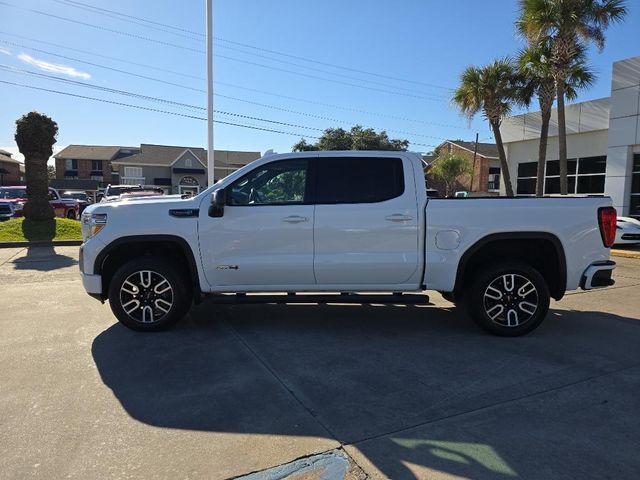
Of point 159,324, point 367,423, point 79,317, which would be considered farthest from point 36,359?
point 367,423

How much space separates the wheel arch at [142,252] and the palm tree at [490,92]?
17581 mm

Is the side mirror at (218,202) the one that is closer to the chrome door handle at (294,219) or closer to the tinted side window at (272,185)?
the tinted side window at (272,185)

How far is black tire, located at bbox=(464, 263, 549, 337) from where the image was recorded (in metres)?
5.42

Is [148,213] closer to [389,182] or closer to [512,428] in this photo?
[389,182]

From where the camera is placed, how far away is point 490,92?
20078mm

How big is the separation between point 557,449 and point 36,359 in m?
4.46

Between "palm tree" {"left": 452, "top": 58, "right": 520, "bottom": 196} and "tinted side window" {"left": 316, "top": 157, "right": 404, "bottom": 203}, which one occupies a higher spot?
"palm tree" {"left": 452, "top": 58, "right": 520, "bottom": 196}

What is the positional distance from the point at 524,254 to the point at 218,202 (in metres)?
3.48

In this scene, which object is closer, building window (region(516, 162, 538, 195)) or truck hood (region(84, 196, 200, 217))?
truck hood (region(84, 196, 200, 217))

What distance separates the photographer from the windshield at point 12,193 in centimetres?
2091

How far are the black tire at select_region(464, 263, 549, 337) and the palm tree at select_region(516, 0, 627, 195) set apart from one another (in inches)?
535

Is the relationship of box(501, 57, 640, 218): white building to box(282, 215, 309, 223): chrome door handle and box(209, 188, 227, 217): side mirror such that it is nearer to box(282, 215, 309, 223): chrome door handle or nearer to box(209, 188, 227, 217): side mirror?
box(282, 215, 309, 223): chrome door handle

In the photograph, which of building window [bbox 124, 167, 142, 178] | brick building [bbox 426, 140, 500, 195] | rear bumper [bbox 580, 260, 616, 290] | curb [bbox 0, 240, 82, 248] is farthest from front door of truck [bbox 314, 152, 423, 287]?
building window [bbox 124, 167, 142, 178]

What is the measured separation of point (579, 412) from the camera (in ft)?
12.1
